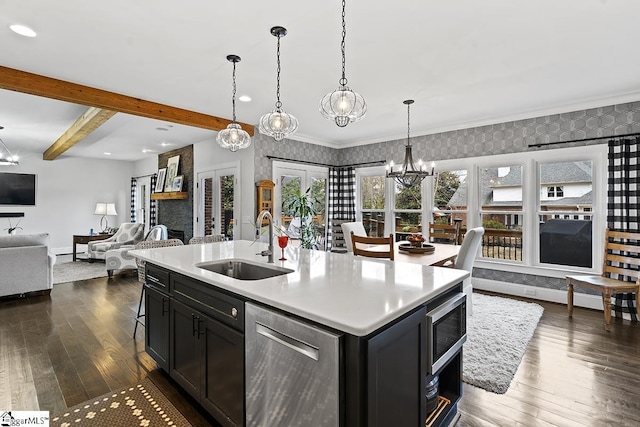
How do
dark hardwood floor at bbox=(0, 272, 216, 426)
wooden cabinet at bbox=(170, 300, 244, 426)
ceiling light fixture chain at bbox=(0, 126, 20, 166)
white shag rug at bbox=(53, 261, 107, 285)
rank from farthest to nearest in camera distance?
ceiling light fixture chain at bbox=(0, 126, 20, 166)
white shag rug at bbox=(53, 261, 107, 285)
dark hardwood floor at bbox=(0, 272, 216, 426)
wooden cabinet at bbox=(170, 300, 244, 426)

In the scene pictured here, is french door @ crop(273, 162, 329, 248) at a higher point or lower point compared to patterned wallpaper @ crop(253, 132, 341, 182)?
lower

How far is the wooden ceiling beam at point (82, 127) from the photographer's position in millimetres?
4484

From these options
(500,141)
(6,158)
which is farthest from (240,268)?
(6,158)

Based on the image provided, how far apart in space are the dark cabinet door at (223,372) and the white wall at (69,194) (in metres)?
9.03

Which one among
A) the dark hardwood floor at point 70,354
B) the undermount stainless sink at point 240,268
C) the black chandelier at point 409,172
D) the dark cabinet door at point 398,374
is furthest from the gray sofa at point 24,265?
the dark cabinet door at point 398,374

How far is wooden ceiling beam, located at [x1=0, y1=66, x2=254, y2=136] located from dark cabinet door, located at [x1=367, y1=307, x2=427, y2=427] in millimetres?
4074

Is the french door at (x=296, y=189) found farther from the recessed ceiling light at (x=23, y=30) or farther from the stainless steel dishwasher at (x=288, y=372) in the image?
the stainless steel dishwasher at (x=288, y=372)

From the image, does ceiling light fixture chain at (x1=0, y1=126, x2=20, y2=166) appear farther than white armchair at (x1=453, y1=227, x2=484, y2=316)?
Yes

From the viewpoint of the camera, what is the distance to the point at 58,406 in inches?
83.7

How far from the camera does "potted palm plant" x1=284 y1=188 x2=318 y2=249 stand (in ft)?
19.4

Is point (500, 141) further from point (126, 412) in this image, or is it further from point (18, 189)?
point (18, 189)

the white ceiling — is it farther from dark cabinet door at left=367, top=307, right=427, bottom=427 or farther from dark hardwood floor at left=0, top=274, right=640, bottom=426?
dark hardwood floor at left=0, top=274, right=640, bottom=426

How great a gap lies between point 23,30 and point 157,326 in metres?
2.47

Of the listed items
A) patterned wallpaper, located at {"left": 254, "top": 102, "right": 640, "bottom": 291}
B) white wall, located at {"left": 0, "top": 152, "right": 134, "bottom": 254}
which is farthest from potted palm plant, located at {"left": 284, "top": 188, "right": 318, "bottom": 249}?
white wall, located at {"left": 0, "top": 152, "right": 134, "bottom": 254}
